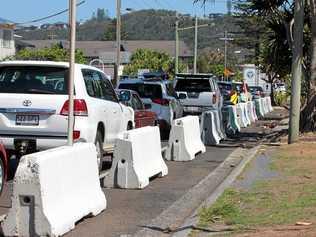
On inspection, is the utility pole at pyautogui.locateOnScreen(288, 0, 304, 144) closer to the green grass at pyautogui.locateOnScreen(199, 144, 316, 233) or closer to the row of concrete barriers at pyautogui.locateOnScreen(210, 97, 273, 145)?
the row of concrete barriers at pyautogui.locateOnScreen(210, 97, 273, 145)

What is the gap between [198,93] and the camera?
26.5 meters

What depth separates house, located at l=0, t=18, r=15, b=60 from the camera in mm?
65188

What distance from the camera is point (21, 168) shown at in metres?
7.47

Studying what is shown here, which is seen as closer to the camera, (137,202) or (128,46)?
(137,202)

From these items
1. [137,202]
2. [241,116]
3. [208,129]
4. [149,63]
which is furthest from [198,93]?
[149,63]

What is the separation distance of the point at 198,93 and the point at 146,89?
479 centimetres

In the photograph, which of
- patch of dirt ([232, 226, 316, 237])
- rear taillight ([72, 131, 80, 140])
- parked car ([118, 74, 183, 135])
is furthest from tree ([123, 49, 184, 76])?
patch of dirt ([232, 226, 316, 237])

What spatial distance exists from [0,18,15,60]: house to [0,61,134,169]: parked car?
2131 inches

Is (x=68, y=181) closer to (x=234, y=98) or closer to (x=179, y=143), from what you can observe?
(x=179, y=143)

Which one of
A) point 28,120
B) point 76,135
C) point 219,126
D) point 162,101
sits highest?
point 28,120

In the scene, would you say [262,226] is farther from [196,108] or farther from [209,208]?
[196,108]

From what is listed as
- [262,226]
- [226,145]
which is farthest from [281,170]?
[226,145]

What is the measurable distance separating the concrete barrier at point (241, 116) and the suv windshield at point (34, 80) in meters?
15.9

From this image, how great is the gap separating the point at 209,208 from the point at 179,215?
0.39 meters
